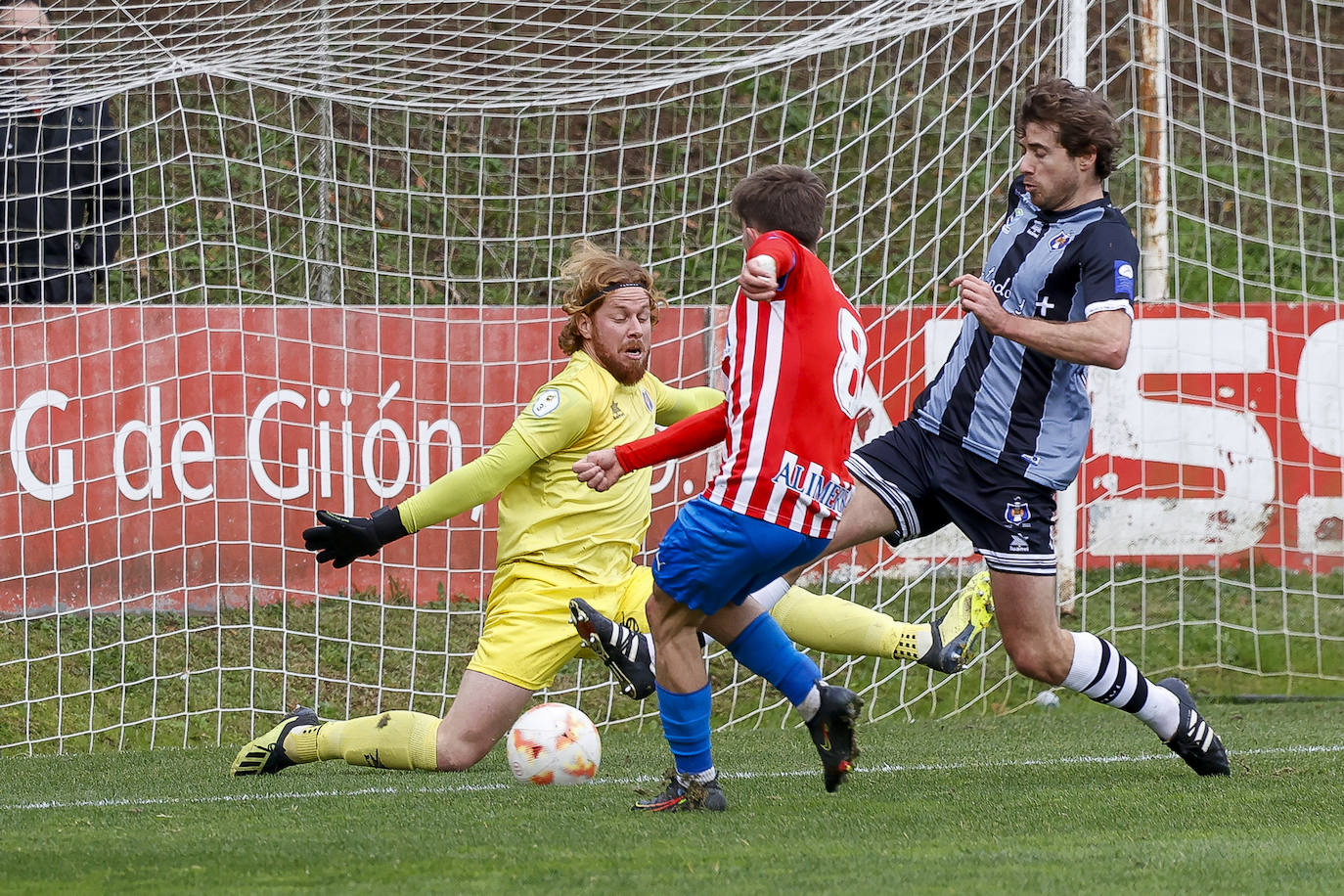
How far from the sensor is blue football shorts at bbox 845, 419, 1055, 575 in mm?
4559

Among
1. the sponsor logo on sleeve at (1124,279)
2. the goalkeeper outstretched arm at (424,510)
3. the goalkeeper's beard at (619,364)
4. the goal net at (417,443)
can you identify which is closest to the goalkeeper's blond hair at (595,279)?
the goalkeeper's beard at (619,364)

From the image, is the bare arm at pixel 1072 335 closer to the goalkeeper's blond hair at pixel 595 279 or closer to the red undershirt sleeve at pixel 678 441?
the red undershirt sleeve at pixel 678 441

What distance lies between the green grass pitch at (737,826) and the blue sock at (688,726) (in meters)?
0.16

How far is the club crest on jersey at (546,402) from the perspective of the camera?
192 inches

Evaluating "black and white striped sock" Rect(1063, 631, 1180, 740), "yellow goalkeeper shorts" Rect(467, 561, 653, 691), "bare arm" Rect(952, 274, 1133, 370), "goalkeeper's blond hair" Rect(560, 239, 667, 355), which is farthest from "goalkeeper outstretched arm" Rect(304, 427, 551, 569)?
"black and white striped sock" Rect(1063, 631, 1180, 740)

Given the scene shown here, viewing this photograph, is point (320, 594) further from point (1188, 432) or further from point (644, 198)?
point (1188, 432)

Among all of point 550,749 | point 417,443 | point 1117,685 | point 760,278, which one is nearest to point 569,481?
point 550,749

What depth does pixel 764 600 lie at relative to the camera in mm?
4691

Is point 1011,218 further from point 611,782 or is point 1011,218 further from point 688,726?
point 611,782

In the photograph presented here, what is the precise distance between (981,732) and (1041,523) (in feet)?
6.12

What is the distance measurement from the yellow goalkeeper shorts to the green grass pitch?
0.36m

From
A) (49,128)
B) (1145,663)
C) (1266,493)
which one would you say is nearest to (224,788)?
(49,128)

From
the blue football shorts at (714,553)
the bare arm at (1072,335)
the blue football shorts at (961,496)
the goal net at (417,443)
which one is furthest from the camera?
the goal net at (417,443)

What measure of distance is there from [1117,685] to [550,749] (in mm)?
1657
